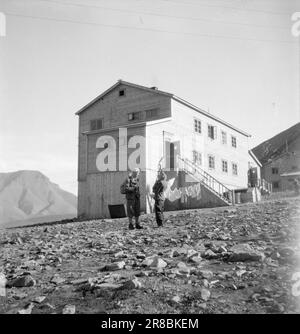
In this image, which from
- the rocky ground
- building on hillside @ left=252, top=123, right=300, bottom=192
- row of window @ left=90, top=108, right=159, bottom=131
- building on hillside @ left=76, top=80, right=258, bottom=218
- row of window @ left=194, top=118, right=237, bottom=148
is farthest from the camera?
building on hillside @ left=252, top=123, right=300, bottom=192

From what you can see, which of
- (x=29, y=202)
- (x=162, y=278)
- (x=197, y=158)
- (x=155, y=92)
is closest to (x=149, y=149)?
(x=155, y=92)

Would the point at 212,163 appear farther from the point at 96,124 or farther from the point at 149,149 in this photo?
the point at 96,124

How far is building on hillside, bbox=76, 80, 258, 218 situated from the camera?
69.8 ft

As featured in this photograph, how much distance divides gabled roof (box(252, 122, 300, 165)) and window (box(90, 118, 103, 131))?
30643mm

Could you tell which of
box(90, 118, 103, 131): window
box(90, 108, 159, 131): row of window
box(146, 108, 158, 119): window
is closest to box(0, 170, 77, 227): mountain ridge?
box(90, 118, 103, 131): window

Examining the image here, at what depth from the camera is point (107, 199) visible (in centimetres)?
2164

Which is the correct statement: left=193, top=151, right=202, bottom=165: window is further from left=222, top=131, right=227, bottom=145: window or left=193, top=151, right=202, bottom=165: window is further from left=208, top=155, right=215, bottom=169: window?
left=222, top=131, right=227, bottom=145: window

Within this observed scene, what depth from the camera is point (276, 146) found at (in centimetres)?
5578

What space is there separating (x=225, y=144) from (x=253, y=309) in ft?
90.1

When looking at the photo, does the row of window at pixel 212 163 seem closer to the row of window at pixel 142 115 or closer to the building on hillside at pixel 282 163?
the row of window at pixel 142 115

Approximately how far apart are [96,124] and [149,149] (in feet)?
26.9

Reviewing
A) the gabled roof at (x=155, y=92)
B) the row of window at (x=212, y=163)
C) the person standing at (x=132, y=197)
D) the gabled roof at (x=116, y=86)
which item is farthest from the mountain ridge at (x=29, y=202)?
the person standing at (x=132, y=197)
